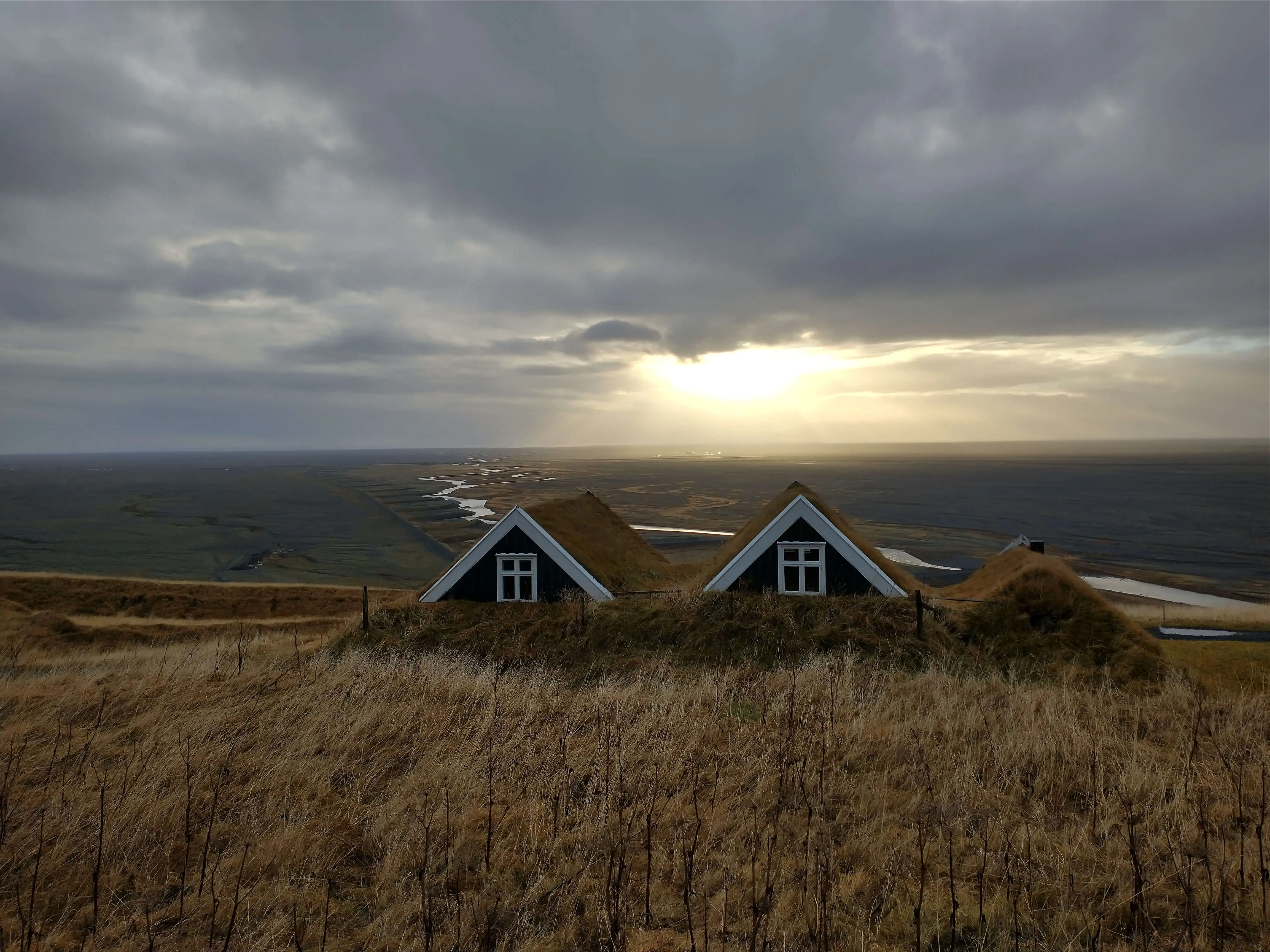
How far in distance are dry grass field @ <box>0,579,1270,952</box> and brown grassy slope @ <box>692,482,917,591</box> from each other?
6752 mm

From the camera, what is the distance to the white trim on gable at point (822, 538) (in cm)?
1484

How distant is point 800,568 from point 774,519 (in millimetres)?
1286

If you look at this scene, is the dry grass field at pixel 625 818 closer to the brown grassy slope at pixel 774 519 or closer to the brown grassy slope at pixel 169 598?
the brown grassy slope at pixel 774 519

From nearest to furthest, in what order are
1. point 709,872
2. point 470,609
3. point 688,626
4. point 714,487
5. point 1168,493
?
point 709,872 → point 688,626 → point 470,609 → point 1168,493 → point 714,487

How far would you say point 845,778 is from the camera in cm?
556

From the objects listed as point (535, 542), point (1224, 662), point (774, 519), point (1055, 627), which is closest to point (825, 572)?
point (774, 519)

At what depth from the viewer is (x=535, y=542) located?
1642 centimetres

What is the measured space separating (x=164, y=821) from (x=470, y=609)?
1136cm

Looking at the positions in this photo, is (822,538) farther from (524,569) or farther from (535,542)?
(524,569)

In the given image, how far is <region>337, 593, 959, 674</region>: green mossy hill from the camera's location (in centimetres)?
1325

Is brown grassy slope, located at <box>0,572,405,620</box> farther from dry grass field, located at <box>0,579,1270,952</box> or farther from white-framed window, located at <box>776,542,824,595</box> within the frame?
dry grass field, located at <box>0,579,1270,952</box>

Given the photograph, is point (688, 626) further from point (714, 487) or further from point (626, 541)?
point (714, 487)

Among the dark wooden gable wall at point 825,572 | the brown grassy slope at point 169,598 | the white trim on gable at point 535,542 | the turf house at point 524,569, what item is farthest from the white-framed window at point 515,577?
the brown grassy slope at point 169,598

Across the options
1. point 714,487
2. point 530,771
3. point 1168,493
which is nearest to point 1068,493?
point 1168,493
